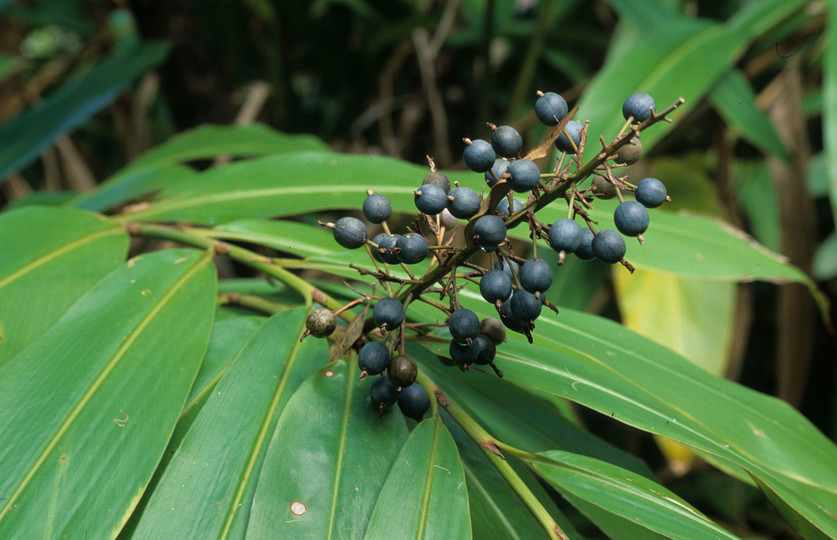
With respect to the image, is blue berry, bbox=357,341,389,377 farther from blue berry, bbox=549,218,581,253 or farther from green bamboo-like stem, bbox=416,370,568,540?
blue berry, bbox=549,218,581,253

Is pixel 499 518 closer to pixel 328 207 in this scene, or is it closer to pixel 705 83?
pixel 328 207

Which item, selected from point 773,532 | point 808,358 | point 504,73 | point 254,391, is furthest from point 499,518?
point 773,532

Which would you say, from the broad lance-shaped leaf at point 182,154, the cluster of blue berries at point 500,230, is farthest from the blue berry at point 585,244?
the broad lance-shaped leaf at point 182,154

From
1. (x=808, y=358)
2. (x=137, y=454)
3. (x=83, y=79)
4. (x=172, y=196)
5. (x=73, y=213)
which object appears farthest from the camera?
(x=83, y=79)

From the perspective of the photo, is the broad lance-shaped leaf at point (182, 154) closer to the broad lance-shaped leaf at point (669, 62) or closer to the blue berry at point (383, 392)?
the broad lance-shaped leaf at point (669, 62)

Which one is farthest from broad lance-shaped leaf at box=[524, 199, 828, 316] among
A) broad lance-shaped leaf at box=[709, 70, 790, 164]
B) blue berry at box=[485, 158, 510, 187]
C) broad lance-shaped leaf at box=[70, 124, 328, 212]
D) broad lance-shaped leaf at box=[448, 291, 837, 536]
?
broad lance-shaped leaf at box=[70, 124, 328, 212]
